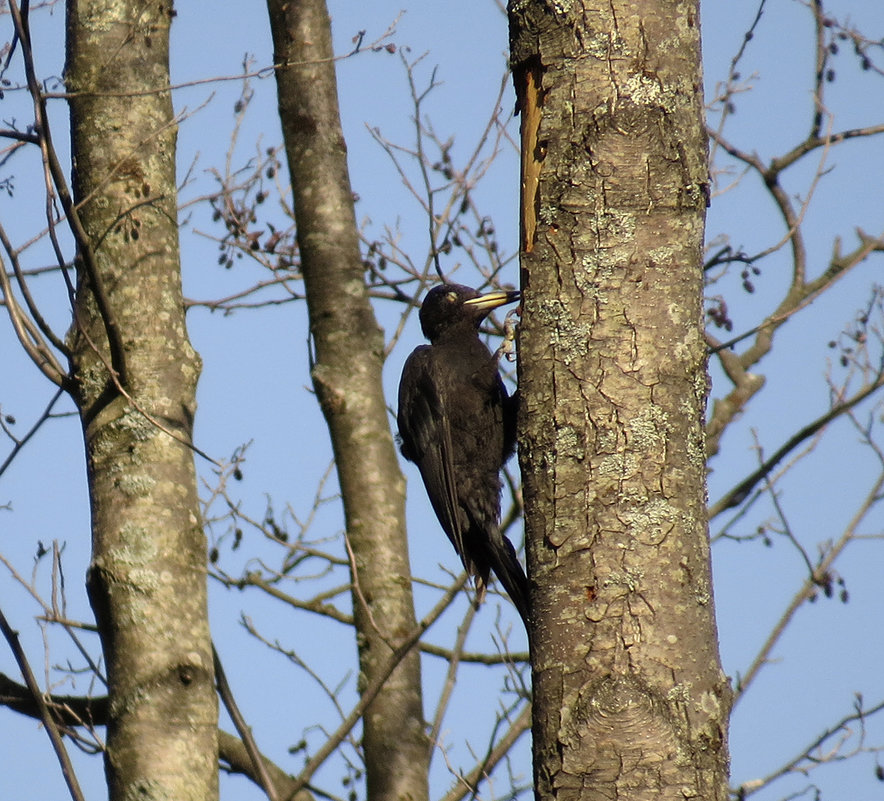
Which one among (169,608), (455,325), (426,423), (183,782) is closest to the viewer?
(183,782)

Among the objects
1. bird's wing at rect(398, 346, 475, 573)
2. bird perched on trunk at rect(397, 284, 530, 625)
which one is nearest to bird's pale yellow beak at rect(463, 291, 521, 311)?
bird perched on trunk at rect(397, 284, 530, 625)

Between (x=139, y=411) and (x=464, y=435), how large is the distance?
137 cm

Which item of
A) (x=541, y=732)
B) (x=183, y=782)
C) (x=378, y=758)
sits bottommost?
(x=541, y=732)

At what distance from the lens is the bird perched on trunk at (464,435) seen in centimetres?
402

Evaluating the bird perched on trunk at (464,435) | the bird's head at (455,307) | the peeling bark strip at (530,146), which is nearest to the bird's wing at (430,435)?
the bird perched on trunk at (464,435)

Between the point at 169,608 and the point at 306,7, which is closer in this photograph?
the point at 169,608

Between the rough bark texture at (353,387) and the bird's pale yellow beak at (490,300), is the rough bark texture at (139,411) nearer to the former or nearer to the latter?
the rough bark texture at (353,387)

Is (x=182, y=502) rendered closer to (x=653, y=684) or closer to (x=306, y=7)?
(x=653, y=684)

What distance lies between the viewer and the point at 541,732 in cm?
186

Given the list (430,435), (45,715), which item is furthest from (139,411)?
(430,435)

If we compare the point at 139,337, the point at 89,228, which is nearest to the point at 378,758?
the point at 139,337

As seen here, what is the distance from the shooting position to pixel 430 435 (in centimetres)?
427

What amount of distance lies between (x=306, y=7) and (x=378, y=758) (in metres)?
3.14

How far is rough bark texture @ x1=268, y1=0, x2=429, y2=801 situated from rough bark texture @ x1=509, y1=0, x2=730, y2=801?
1.82 m
